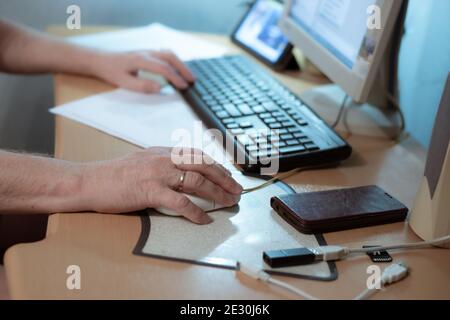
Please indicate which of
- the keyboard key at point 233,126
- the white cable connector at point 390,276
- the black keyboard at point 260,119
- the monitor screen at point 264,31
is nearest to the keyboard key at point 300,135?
the black keyboard at point 260,119

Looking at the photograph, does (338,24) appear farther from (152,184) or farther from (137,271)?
(137,271)

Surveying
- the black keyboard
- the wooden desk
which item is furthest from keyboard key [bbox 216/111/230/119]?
the wooden desk

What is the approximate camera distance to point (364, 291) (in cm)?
72

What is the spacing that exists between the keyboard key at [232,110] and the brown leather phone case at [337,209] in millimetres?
255

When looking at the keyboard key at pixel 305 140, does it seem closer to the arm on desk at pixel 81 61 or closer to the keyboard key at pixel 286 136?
the keyboard key at pixel 286 136

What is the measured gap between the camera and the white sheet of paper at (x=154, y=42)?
147 centimetres

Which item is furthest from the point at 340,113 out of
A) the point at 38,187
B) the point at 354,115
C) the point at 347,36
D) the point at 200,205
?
the point at 38,187

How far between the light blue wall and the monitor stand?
1.7 inches

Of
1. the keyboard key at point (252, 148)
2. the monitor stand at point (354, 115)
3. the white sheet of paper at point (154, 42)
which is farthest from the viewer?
the white sheet of paper at point (154, 42)

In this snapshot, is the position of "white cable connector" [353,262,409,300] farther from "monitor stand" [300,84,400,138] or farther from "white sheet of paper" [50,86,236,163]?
"monitor stand" [300,84,400,138]

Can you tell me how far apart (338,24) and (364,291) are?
61 cm

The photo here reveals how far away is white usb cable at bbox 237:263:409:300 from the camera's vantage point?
2.31 feet

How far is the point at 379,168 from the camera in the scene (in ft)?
3.38
